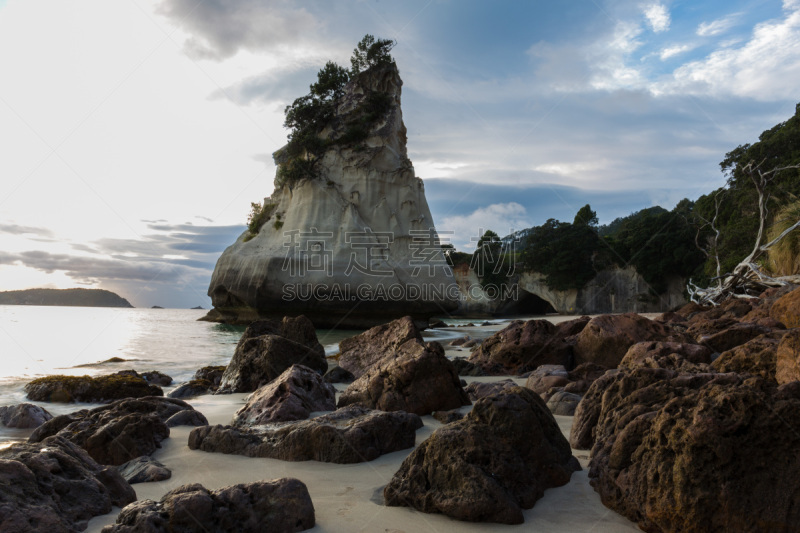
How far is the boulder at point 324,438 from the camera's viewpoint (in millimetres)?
3496

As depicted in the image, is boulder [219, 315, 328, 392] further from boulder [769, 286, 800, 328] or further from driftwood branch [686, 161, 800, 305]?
driftwood branch [686, 161, 800, 305]

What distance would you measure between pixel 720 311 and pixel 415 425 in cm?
997

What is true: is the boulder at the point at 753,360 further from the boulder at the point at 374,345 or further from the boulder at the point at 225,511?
the boulder at the point at 374,345

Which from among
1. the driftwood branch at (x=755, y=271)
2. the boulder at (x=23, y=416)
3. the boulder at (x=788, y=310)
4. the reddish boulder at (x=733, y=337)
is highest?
the driftwood branch at (x=755, y=271)

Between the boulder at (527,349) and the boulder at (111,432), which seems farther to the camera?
the boulder at (527,349)

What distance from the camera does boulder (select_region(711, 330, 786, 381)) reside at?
4.28 m

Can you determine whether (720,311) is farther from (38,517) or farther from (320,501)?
(38,517)

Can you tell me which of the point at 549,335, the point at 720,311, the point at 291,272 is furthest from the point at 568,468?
the point at 291,272

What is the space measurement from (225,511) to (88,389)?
19.3 feet

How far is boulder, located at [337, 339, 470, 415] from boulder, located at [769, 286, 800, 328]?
540cm

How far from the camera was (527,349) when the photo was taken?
26.8 feet

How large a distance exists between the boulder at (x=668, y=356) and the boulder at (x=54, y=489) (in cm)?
428

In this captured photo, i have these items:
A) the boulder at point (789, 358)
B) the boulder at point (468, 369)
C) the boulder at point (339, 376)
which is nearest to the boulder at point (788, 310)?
the boulder at point (789, 358)

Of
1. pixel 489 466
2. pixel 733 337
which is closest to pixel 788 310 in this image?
pixel 733 337
